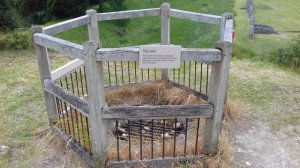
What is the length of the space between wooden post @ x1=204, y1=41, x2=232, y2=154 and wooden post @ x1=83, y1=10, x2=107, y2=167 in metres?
1.18

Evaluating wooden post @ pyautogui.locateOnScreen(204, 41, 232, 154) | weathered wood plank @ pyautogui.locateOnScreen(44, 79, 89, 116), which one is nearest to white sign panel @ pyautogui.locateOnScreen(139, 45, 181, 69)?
wooden post @ pyautogui.locateOnScreen(204, 41, 232, 154)

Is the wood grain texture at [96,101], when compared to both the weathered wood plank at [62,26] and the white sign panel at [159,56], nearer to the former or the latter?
the white sign panel at [159,56]

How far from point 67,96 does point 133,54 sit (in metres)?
1.07

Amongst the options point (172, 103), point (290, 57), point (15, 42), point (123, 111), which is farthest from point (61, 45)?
point (290, 57)

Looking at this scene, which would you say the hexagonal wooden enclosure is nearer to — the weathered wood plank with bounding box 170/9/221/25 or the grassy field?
the weathered wood plank with bounding box 170/9/221/25

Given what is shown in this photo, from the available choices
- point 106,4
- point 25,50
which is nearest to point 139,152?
point 25,50

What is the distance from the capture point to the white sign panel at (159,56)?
356 centimetres

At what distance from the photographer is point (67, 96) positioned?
4.14 metres

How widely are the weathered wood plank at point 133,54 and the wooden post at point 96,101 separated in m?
0.09

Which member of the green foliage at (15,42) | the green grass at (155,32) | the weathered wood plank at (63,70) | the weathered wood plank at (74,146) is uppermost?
the weathered wood plank at (63,70)

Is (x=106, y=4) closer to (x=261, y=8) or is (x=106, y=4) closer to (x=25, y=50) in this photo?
(x=261, y=8)

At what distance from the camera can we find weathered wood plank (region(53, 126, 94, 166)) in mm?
4234

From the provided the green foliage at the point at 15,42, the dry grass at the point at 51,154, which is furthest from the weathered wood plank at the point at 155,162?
the green foliage at the point at 15,42

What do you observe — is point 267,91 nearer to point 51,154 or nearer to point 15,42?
point 51,154
